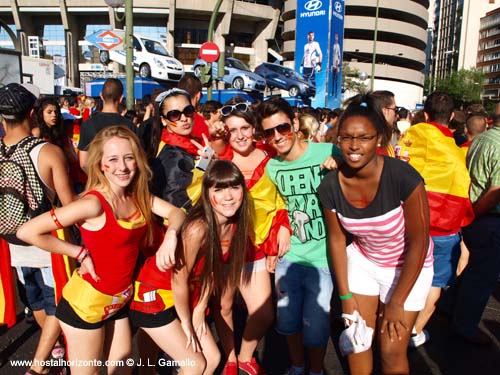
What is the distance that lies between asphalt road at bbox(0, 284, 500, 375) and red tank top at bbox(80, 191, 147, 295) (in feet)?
4.26

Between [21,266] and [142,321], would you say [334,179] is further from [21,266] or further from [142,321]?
[21,266]

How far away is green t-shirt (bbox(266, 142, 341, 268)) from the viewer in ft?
9.51

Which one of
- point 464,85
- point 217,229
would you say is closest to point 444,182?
point 217,229

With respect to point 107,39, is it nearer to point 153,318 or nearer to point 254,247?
point 254,247

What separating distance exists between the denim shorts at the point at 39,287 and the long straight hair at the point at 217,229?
130cm

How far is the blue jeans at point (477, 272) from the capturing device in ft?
11.8

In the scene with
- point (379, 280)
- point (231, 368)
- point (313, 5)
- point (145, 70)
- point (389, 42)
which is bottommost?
point (231, 368)

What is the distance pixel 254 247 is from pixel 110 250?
1.07m

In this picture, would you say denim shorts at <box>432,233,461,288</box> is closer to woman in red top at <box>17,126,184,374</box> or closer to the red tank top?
woman in red top at <box>17,126,184,374</box>

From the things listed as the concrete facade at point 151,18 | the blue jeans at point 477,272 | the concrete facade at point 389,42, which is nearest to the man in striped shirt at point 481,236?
the blue jeans at point 477,272

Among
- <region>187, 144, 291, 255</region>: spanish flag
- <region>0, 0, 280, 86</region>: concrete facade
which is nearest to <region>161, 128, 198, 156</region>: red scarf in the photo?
<region>187, 144, 291, 255</region>: spanish flag

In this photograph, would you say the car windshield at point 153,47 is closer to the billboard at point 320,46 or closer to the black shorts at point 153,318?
the billboard at point 320,46

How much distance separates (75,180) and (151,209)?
2616 millimetres

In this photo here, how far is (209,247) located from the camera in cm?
254
